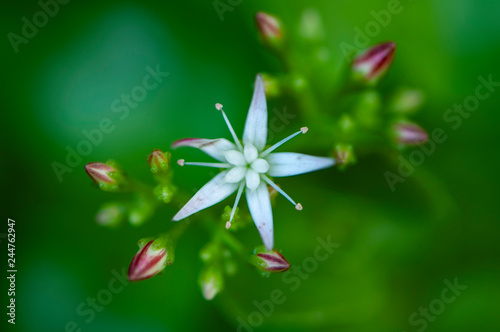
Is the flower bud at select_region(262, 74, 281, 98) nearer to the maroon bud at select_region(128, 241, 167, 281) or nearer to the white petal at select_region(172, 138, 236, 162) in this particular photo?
the white petal at select_region(172, 138, 236, 162)

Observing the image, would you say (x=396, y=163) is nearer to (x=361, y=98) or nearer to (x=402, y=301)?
(x=361, y=98)

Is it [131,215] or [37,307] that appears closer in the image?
Result: [131,215]

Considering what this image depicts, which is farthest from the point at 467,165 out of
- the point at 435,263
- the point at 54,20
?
the point at 54,20

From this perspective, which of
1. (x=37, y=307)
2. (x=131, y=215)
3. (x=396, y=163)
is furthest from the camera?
(x=37, y=307)

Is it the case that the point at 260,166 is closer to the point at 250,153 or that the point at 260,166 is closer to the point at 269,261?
the point at 250,153

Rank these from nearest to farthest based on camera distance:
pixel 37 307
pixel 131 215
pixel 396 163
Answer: pixel 131 215, pixel 396 163, pixel 37 307

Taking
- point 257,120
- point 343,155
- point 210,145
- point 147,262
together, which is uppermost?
point 343,155

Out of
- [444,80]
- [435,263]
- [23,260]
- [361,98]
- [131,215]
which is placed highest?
[444,80]

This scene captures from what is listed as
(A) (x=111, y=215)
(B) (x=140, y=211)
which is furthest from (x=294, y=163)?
(A) (x=111, y=215)
